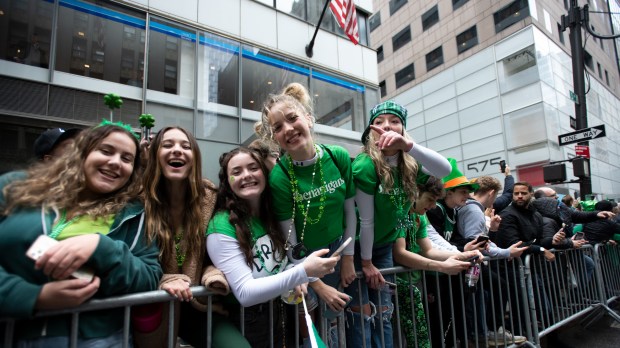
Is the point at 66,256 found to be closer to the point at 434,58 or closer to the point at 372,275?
the point at 372,275

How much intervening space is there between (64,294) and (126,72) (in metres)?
7.70

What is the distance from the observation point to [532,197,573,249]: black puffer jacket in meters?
4.71

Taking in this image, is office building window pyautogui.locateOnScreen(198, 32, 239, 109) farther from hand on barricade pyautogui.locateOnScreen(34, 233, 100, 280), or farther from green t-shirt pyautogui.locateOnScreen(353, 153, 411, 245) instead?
hand on barricade pyautogui.locateOnScreen(34, 233, 100, 280)

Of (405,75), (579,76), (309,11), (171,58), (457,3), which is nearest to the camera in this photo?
(171,58)

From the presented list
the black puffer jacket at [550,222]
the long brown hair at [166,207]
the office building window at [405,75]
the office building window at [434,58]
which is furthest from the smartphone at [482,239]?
the office building window at [405,75]

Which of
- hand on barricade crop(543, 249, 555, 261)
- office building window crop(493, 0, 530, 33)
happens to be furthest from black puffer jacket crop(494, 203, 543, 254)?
office building window crop(493, 0, 530, 33)

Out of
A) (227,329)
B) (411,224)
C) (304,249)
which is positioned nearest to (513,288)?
(411,224)

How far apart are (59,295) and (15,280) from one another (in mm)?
166

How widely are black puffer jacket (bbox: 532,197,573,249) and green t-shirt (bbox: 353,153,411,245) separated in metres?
3.29

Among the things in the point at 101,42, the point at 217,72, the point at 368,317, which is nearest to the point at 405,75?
the point at 217,72

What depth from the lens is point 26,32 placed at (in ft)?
22.7

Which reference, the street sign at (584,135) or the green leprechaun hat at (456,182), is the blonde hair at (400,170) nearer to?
the green leprechaun hat at (456,182)

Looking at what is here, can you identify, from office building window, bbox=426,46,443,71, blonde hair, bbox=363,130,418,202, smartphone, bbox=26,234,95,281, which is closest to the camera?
smartphone, bbox=26,234,95,281

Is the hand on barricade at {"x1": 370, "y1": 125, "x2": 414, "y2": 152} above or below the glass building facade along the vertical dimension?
below
